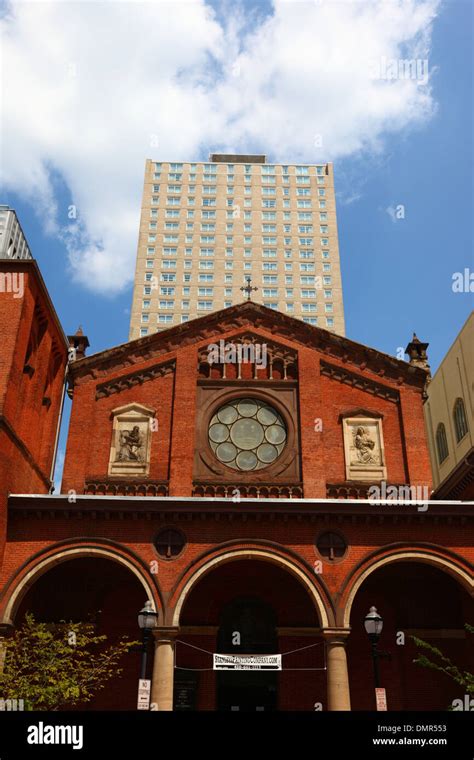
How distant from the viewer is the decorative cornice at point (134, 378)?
84.3 ft

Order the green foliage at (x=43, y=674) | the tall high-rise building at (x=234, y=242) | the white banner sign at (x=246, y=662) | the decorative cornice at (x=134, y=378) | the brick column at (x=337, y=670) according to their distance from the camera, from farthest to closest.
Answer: the tall high-rise building at (x=234, y=242), the decorative cornice at (x=134, y=378), the white banner sign at (x=246, y=662), the brick column at (x=337, y=670), the green foliage at (x=43, y=674)

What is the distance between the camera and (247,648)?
2262 centimetres

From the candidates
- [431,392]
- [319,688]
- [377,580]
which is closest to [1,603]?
[319,688]

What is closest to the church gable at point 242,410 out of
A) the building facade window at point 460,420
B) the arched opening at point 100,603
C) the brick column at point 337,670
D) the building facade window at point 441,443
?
the arched opening at point 100,603

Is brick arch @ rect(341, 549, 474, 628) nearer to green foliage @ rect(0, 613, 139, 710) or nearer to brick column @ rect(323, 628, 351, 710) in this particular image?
brick column @ rect(323, 628, 351, 710)

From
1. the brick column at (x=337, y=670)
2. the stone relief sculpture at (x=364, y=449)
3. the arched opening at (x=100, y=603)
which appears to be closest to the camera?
the brick column at (x=337, y=670)

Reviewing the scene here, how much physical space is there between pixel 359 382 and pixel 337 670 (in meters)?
11.2

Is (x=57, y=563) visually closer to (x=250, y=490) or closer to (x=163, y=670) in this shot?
(x=163, y=670)

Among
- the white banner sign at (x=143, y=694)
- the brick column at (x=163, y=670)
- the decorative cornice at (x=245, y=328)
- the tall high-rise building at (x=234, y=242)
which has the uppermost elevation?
the tall high-rise building at (x=234, y=242)

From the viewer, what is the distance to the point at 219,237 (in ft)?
294

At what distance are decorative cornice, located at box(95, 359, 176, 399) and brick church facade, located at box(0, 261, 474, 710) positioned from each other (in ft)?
0.19

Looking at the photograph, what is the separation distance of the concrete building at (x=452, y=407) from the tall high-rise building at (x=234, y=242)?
147ft

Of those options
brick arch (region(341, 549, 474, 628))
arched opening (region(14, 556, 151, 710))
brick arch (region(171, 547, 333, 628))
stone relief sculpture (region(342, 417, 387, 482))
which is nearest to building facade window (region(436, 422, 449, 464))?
stone relief sculpture (region(342, 417, 387, 482))

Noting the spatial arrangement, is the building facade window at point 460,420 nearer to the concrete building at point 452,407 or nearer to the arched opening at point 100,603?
the concrete building at point 452,407
